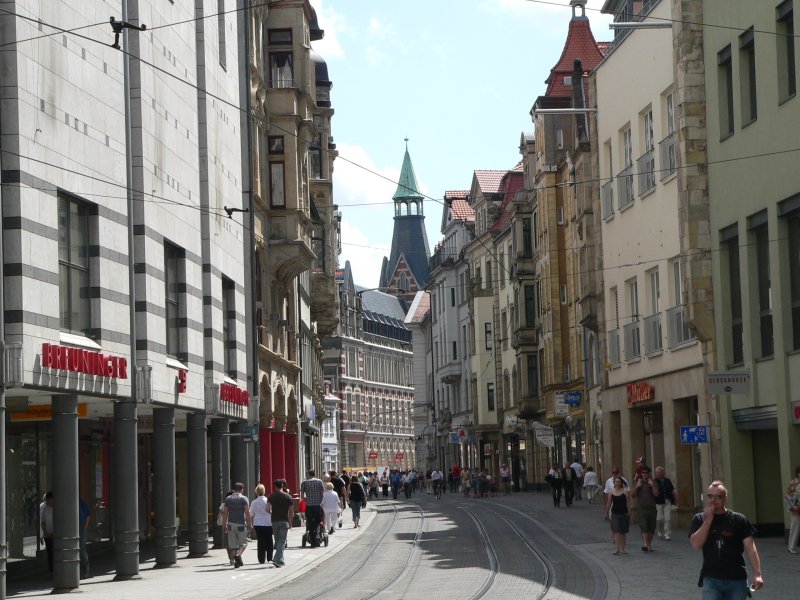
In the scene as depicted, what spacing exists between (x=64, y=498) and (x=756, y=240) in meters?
14.0

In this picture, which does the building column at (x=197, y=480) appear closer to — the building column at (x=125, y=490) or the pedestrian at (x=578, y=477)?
the building column at (x=125, y=490)

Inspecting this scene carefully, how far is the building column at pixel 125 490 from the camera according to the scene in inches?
1027

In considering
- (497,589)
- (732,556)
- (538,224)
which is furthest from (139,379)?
(538,224)

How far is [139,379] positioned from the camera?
87.0ft

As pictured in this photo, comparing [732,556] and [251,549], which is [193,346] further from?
[732,556]

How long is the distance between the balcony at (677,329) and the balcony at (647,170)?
3209mm

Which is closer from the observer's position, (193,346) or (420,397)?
(193,346)

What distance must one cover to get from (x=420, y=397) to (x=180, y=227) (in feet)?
355

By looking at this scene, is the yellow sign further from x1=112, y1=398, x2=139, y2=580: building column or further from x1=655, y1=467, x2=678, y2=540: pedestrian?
x1=655, y1=467, x2=678, y2=540: pedestrian

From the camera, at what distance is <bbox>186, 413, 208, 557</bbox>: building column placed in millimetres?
31359

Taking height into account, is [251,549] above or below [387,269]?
below

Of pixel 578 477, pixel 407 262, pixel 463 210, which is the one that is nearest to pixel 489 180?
pixel 463 210

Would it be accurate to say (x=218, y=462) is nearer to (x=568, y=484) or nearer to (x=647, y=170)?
(x=647, y=170)

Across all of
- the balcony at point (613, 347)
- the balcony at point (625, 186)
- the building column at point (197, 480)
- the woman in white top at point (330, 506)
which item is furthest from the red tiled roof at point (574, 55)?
the building column at point (197, 480)
